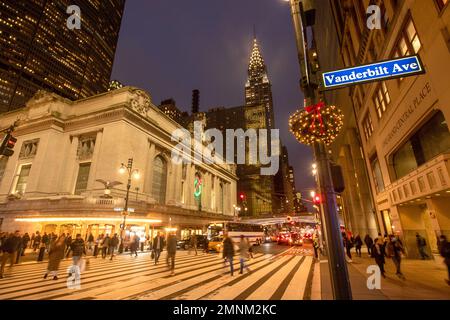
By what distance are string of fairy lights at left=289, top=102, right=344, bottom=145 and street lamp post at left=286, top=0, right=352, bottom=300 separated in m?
0.15

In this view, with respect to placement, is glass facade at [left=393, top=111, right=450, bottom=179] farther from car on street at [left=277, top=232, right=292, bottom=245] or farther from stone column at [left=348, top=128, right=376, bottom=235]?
car on street at [left=277, top=232, right=292, bottom=245]

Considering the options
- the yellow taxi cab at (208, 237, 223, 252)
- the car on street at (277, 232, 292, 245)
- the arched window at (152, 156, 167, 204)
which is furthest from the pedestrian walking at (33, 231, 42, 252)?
the car on street at (277, 232, 292, 245)

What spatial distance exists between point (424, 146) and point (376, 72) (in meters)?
10.6

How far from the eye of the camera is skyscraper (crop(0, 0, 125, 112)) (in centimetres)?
8812

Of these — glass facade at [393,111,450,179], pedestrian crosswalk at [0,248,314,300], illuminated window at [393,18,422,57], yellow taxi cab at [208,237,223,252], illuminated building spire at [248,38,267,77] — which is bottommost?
pedestrian crosswalk at [0,248,314,300]

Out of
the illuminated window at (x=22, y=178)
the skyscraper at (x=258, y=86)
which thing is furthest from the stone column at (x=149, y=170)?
the skyscraper at (x=258, y=86)

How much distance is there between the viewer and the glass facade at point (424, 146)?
1065 cm

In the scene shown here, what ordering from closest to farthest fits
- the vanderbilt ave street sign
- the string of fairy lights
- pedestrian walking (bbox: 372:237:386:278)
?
the string of fairy lights
the vanderbilt ave street sign
pedestrian walking (bbox: 372:237:386:278)

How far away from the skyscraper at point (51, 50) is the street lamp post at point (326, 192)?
113815 millimetres

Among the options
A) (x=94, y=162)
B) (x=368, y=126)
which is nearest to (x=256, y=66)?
(x=94, y=162)

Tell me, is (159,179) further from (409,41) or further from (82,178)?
(409,41)

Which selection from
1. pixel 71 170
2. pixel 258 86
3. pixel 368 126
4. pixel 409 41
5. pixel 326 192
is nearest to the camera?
pixel 326 192

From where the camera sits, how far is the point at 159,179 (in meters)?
44.4

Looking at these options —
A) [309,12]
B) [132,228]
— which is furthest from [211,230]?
[309,12]
